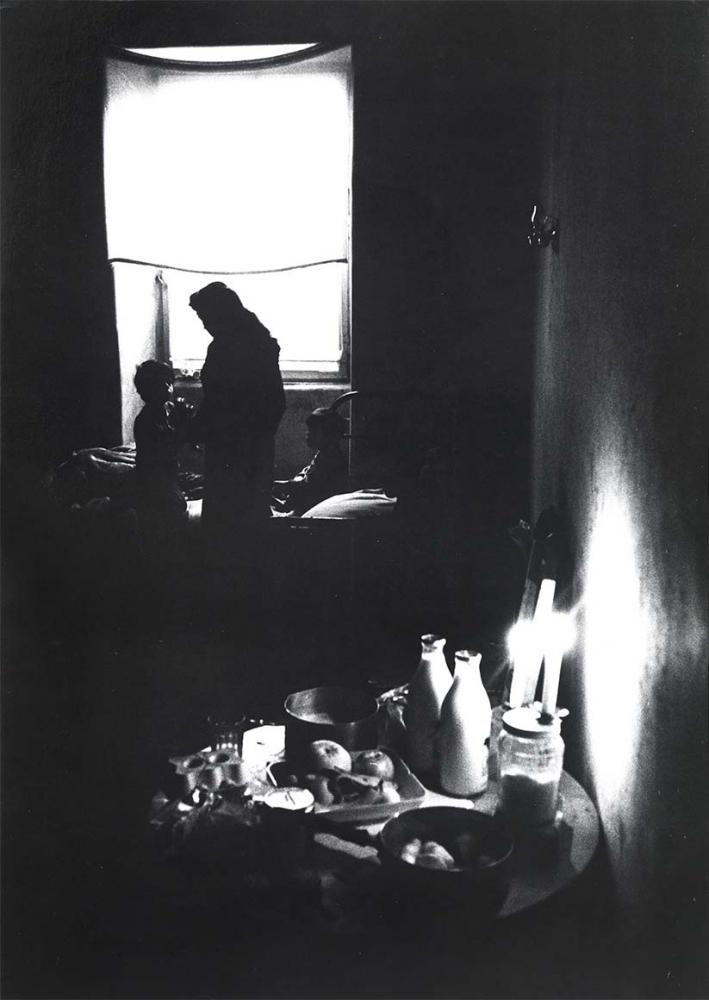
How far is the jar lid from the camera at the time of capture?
47.3 inches

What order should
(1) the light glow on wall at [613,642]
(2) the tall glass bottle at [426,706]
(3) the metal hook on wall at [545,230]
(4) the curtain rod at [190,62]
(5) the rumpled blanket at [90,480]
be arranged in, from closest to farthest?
1. (1) the light glow on wall at [613,642]
2. (2) the tall glass bottle at [426,706]
3. (3) the metal hook on wall at [545,230]
4. (5) the rumpled blanket at [90,480]
5. (4) the curtain rod at [190,62]

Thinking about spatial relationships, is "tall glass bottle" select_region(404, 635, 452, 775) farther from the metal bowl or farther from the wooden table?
the metal bowl

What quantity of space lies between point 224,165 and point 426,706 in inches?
121

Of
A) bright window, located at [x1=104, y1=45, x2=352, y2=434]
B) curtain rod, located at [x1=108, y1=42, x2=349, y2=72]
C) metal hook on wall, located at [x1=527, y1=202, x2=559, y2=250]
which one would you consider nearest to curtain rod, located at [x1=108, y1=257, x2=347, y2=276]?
bright window, located at [x1=104, y1=45, x2=352, y2=434]

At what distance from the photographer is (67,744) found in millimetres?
2344

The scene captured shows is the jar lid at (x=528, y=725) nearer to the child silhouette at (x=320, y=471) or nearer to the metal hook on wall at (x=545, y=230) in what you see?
the metal hook on wall at (x=545, y=230)

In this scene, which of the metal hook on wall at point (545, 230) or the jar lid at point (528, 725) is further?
the metal hook on wall at point (545, 230)

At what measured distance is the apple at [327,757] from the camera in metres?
1.28

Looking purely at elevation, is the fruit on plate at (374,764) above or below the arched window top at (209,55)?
below

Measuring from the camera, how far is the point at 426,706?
140cm

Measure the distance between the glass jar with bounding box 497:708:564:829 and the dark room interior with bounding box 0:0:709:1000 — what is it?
0.11m

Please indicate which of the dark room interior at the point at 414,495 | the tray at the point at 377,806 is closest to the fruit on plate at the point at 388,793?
the tray at the point at 377,806

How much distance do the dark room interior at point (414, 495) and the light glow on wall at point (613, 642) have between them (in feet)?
0.04

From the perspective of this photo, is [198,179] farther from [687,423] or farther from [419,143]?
[687,423]
